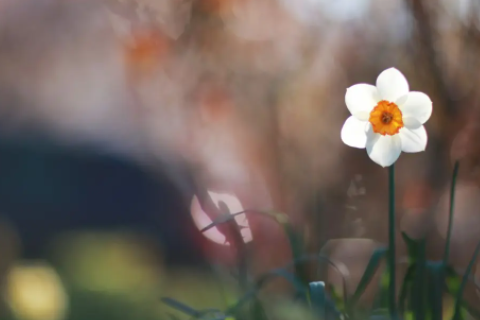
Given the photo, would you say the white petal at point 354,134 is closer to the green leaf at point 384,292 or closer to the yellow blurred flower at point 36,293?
the green leaf at point 384,292

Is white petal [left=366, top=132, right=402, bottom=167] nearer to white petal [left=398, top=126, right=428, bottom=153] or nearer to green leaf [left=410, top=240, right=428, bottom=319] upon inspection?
white petal [left=398, top=126, right=428, bottom=153]

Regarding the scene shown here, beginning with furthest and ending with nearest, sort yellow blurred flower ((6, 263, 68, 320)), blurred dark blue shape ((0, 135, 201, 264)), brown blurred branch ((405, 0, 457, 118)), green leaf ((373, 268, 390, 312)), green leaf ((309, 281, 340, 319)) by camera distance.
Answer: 1. blurred dark blue shape ((0, 135, 201, 264))
2. brown blurred branch ((405, 0, 457, 118))
3. yellow blurred flower ((6, 263, 68, 320))
4. green leaf ((373, 268, 390, 312))
5. green leaf ((309, 281, 340, 319))

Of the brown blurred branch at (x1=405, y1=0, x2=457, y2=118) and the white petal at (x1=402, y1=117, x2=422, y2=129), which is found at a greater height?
the brown blurred branch at (x1=405, y1=0, x2=457, y2=118)

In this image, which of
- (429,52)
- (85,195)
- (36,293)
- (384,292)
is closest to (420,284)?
(384,292)

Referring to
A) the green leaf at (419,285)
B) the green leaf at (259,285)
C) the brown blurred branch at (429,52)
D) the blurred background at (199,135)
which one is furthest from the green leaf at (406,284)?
the brown blurred branch at (429,52)

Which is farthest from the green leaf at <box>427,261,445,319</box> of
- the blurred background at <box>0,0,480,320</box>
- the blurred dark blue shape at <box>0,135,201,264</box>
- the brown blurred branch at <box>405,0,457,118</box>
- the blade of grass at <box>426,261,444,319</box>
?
the blurred dark blue shape at <box>0,135,201,264</box>

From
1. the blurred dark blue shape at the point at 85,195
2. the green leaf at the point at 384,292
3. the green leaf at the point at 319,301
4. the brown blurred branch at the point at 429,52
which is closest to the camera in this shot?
the green leaf at the point at 319,301

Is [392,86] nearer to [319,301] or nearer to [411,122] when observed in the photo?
[411,122]

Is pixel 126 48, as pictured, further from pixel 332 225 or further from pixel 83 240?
pixel 332 225
